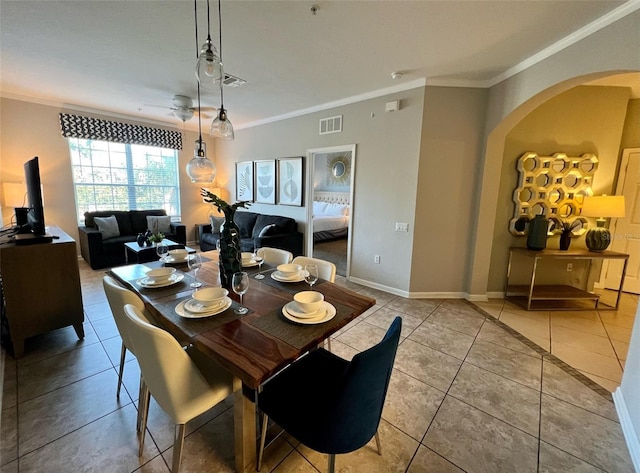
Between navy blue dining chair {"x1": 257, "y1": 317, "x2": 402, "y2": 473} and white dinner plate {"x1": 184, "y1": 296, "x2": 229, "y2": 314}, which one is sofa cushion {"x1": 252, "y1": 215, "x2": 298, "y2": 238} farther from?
navy blue dining chair {"x1": 257, "y1": 317, "x2": 402, "y2": 473}

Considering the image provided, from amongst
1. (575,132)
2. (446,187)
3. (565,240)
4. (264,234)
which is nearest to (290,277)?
(446,187)

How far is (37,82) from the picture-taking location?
3574 mm

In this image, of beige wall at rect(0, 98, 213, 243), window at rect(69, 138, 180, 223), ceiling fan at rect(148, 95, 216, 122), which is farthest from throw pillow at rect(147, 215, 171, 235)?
ceiling fan at rect(148, 95, 216, 122)

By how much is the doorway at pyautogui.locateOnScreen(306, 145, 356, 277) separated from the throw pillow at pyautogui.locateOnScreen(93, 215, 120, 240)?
3442 millimetres

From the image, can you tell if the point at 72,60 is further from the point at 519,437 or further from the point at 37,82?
the point at 519,437

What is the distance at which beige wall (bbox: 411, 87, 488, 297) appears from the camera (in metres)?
3.25

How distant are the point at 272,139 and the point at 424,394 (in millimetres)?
4741

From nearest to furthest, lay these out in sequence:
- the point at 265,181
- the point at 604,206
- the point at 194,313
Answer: the point at 194,313, the point at 604,206, the point at 265,181

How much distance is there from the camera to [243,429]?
132 centimetres

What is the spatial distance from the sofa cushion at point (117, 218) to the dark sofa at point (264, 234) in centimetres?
128

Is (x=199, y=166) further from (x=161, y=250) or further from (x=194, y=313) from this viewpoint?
(x=194, y=313)

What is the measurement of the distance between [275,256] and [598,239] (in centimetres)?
387

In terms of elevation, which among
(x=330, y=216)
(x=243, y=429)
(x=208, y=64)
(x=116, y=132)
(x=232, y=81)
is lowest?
(x=243, y=429)

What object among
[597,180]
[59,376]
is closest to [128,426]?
[59,376]
